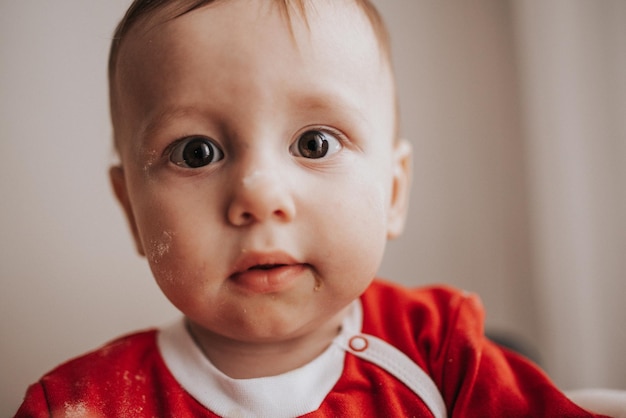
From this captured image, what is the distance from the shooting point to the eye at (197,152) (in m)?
0.63

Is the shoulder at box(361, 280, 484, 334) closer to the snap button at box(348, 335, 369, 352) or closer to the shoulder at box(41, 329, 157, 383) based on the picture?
the snap button at box(348, 335, 369, 352)

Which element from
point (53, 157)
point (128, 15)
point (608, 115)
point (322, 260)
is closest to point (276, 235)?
point (322, 260)

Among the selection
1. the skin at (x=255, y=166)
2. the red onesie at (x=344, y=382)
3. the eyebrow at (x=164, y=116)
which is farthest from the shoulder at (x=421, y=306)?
the eyebrow at (x=164, y=116)

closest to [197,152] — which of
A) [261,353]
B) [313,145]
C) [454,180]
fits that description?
[313,145]

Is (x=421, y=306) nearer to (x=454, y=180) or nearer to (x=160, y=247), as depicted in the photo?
(x=160, y=247)

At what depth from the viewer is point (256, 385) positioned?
67 cm

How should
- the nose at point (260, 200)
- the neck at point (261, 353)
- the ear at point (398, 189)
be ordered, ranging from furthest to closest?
the ear at point (398, 189) → the neck at point (261, 353) → the nose at point (260, 200)

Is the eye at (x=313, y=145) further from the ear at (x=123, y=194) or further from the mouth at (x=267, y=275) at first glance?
the ear at (x=123, y=194)

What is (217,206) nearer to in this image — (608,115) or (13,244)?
(13,244)

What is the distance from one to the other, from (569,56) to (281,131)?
2.57 feet

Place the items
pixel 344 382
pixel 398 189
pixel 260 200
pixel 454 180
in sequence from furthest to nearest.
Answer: pixel 454 180, pixel 398 189, pixel 344 382, pixel 260 200

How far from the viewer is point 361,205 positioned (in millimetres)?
646

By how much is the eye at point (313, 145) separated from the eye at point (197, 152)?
81 millimetres

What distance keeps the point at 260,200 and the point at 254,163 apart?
0.14 feet
